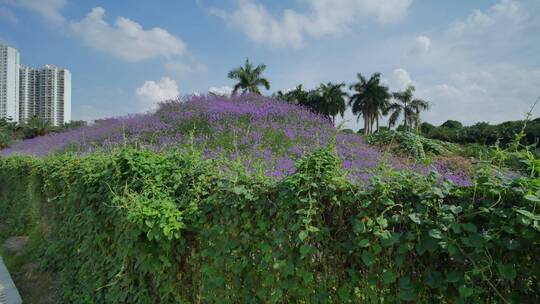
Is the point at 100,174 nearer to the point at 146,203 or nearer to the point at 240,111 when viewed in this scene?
the point at 146,203

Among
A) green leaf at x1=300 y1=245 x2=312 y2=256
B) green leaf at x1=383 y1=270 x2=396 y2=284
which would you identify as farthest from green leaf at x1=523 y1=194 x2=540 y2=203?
green leaf at x1=300 y1=245 x2=312 y2=256

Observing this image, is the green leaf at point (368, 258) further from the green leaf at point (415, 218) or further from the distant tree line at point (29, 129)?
the distant tree line at point (29, 129)

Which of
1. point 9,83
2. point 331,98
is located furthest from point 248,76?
point 9,83

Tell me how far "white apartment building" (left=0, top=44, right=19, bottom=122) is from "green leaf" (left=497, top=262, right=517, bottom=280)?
53276mm

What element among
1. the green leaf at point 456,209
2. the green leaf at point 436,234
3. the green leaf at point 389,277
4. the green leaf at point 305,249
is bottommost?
the green leaf at point 389,277

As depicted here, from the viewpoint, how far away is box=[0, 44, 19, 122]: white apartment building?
4556cm

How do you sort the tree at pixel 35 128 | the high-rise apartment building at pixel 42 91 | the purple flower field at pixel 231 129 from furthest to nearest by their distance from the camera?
1. the high-rise apartment building at pixel 42 91
2. the tree at pixel 35 128
3. the purple flower field at pixel 231 129

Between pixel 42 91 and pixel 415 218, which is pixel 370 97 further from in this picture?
pixel 415 218

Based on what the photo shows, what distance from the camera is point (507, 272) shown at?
1.36m

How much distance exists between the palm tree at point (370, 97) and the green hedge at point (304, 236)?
48868 mm

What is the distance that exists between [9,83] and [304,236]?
188ft

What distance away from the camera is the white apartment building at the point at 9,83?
1794 inches

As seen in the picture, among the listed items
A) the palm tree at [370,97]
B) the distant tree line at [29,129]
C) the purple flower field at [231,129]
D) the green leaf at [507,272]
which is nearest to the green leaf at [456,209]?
the green leaf at [507,272]

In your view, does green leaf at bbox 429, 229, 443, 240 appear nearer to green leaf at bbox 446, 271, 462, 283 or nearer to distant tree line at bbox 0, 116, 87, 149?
green leaf at bbox 446, 271, 462, 283
